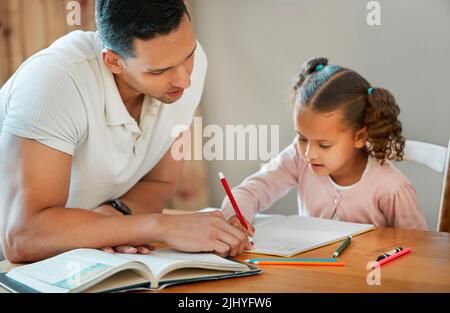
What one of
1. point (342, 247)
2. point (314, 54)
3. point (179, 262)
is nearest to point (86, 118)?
point (179, 262)

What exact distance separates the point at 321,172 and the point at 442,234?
0.38 m

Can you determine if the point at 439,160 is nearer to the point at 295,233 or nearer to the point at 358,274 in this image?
the point at 295,233

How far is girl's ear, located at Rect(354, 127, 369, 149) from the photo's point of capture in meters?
1.69

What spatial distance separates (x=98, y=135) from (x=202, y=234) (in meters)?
0.32

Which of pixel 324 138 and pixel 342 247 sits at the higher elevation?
pixel 324 138

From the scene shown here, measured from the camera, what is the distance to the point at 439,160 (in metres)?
1.70

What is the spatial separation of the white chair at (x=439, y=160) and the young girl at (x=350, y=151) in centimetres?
7

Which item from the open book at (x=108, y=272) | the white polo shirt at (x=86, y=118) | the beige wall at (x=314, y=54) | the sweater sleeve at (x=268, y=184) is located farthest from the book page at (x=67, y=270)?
the beige wall at (x=314, y=54)

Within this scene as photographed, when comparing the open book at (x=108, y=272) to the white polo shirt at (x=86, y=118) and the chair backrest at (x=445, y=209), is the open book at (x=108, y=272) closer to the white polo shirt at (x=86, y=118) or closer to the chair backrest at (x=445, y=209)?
the white polo shirt at (x=86, y=118)

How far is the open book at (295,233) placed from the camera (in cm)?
121

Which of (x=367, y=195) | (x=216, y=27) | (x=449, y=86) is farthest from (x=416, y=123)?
(x=216, y=27)

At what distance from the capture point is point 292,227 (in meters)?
1.42

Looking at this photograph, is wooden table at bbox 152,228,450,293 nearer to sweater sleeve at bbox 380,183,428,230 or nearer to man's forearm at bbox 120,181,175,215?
sweater sleeve at bbox 380,183,428,230
